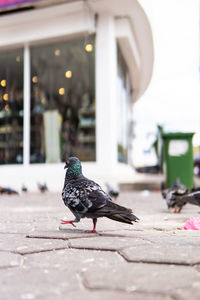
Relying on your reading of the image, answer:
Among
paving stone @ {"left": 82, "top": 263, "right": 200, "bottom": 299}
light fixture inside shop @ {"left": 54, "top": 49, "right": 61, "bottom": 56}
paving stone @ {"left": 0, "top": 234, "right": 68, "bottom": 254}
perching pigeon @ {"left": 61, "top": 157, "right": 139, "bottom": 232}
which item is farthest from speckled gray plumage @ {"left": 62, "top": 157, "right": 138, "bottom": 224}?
light fixture inside shop @ {"left": 54, "top": 49, "right": 61, "bottom": 56}

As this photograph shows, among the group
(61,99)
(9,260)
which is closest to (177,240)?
(9,260)

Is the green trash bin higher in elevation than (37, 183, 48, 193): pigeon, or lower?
higher

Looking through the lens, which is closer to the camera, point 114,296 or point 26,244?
point 114,296

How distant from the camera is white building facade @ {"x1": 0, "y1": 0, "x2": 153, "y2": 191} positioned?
27.4 ft

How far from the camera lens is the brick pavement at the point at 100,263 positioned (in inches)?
54.1

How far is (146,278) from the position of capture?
5.06ft

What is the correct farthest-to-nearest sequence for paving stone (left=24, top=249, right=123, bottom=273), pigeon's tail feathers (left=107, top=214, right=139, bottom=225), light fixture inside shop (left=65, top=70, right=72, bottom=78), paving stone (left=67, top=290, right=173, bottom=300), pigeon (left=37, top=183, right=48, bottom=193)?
light fixture inside shop (left=65, top=70, right=72, bottom=78)
pigeon (left=37, top=183, right=48, bottom=193)
pigeon's tail feathers (left=107, top=214, right=139, bottom=225)
paving stone (left=24, top=249, right=123, bottom=273)
paving stone (left=67, top=290, right=173, bottom=300)

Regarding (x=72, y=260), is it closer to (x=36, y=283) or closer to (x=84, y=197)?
(x=36, y=283)

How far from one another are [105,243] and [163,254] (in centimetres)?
47

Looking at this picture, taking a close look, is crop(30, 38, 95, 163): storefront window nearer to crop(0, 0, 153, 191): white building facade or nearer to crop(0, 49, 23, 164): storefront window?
crop(0, 0, 153, 191): white building facade

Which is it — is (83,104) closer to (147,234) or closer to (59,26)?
(59,26)

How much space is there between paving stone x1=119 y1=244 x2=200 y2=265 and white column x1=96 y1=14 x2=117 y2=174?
6.01m

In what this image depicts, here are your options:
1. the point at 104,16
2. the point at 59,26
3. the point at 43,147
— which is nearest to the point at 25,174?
the point at 43,147

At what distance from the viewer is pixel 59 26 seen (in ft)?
28.1
